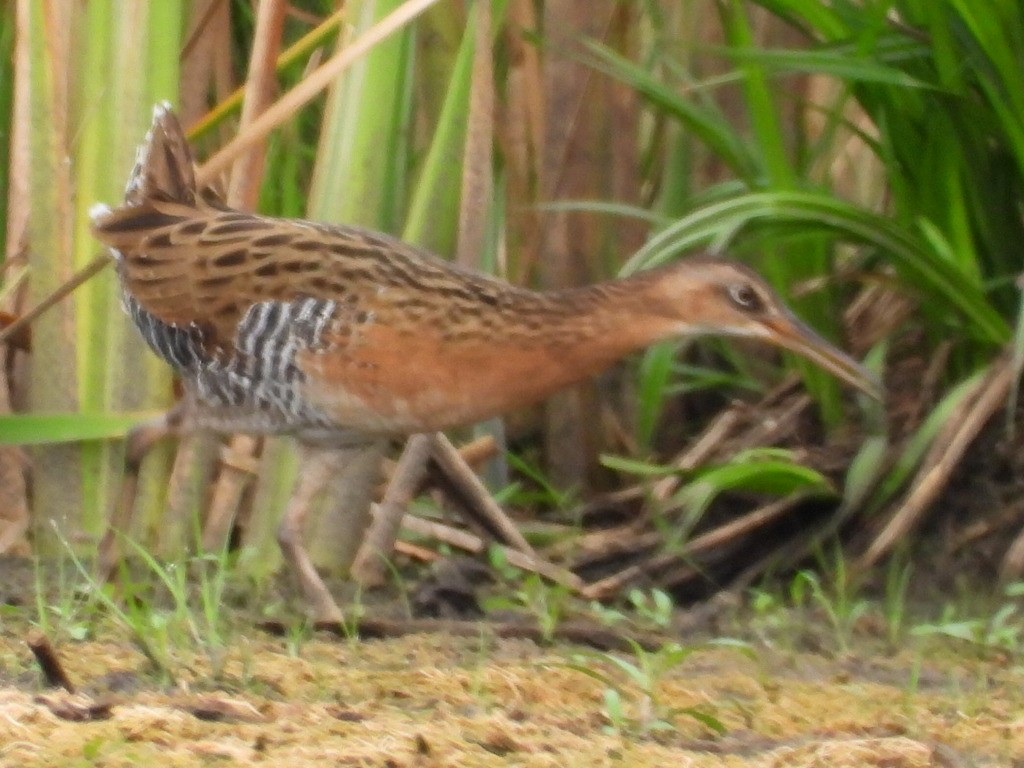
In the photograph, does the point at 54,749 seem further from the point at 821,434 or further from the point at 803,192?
the point at 821,434

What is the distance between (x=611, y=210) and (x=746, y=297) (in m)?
0.65

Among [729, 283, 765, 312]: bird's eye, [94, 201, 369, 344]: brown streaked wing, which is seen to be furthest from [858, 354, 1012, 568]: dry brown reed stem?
[94, 201, 369, 344]: brown streaked wing

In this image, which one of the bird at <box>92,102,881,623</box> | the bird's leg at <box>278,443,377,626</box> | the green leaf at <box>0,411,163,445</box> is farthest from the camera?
the green leaf at <box>0,411,163,445</box>

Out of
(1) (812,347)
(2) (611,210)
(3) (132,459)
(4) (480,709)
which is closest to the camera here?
(4) (480,709)

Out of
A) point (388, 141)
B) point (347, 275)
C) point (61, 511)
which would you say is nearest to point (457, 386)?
point (347, 275)

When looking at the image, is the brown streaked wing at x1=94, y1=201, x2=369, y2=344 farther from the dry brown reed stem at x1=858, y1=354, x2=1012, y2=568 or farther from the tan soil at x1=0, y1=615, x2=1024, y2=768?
Result: the dry brown reed stem at x1=858, y1=354, x2=1012, y2=568

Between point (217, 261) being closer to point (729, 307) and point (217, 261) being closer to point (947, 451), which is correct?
point (729, 307)

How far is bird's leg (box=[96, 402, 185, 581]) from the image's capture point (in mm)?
3844

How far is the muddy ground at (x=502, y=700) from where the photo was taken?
2.35 m

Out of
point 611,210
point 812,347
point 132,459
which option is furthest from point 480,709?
point 611,210

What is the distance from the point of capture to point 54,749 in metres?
2.26

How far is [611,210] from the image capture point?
13.8 ft

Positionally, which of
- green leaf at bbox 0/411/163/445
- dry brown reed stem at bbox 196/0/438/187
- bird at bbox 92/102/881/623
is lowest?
green leaf at bbox 0/411/163/445

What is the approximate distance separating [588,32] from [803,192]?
3.77 feet
